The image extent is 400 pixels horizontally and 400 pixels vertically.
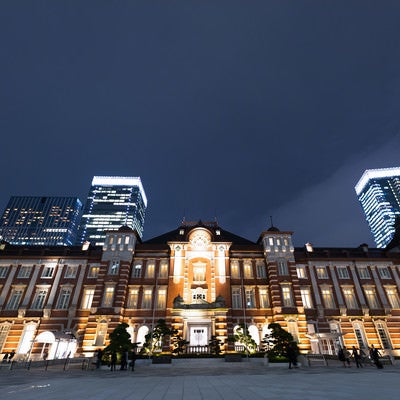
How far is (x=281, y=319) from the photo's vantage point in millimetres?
30938

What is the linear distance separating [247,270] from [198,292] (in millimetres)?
7542

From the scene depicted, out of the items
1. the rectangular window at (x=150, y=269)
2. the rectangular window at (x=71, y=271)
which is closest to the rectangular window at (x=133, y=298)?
the rectangular window at (x=150, y=269)

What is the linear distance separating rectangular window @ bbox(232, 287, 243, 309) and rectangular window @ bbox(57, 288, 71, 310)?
21.5 metres

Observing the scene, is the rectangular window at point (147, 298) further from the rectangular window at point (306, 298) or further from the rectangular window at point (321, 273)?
the rectangular window at point (321, 273)

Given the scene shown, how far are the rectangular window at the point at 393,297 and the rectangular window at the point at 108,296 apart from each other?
36.4m

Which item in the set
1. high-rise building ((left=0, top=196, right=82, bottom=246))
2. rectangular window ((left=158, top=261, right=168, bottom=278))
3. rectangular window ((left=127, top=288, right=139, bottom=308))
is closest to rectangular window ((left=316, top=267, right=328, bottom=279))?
rectangular window ((left=158, top=261, right=168, bottom=278))

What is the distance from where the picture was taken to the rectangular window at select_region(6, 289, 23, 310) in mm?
32875

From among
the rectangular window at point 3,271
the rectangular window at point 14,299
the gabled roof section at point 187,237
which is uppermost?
the gabled roof section at point 187,237

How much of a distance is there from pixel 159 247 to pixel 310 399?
31.3 m

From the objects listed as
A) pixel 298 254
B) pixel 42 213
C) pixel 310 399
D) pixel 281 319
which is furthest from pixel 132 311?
pixel 42 213

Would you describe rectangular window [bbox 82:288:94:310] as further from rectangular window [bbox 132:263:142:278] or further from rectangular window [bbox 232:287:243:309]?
rectangular window [bbox 232:287:243:309]

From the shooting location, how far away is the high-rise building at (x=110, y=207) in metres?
135

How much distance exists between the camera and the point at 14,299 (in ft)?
110

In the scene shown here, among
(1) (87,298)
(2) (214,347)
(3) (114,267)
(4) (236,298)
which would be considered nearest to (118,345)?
(2) (214,347)
